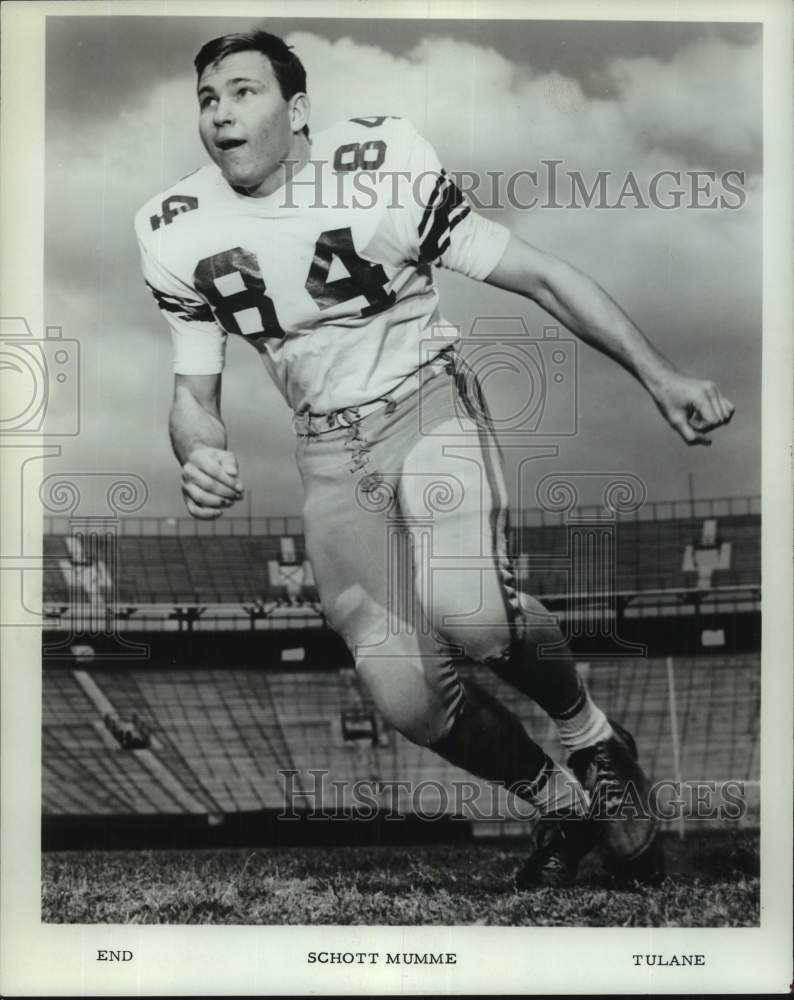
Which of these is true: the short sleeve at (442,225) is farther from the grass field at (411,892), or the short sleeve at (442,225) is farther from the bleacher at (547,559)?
the grass field at (411,892)

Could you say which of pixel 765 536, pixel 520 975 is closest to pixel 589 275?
pixel 765 536

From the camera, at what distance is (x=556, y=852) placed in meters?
3.71

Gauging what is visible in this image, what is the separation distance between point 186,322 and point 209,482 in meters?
0.50

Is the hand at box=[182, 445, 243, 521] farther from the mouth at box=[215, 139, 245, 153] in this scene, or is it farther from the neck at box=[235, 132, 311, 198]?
the mouth at box=[215, 139, 245, 153]

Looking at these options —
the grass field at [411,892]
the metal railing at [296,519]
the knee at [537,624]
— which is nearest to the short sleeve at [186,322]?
the metal railing at [296,519]

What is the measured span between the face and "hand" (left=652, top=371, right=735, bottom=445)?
1.34 metres

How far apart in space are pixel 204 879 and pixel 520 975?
1008mm

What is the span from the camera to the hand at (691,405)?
3705 millimetres

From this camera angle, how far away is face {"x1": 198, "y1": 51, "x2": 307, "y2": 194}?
12.0ft

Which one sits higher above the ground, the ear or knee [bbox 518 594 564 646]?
the ear

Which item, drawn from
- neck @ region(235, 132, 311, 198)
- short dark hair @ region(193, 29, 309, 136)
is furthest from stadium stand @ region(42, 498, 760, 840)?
short dark hair @ region(193, 29, 309, 136)

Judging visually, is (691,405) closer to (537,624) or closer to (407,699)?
(537,624)

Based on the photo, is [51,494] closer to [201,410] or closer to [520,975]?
[201,410]

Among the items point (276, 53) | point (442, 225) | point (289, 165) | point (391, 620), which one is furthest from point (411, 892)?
point (276, 53)
